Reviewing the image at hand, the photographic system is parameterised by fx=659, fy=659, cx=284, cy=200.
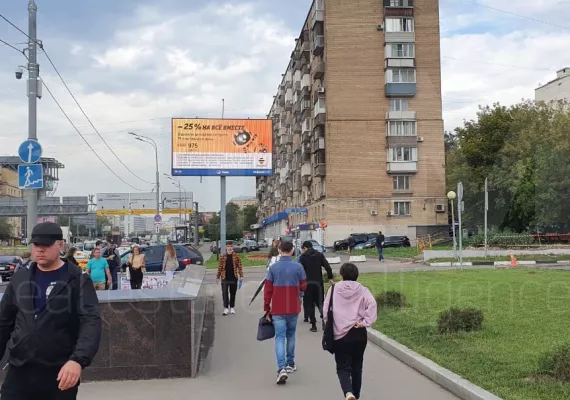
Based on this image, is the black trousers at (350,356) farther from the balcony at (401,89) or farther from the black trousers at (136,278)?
the balcony at (401,89)

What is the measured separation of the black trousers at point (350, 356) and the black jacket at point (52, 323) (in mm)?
3008

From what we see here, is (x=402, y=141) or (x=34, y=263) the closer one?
(x=34, y=263)

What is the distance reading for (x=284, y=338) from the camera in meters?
8.25

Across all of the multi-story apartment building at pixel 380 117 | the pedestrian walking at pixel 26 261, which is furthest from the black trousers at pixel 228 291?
the multi-story apartment building at pixel 380 117

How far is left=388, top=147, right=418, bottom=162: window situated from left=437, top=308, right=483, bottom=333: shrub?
4945 centimetres

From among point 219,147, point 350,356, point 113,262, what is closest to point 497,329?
point 350,356

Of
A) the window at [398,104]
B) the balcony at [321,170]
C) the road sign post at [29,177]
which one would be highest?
the window at [398,104]

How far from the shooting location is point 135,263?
55.7ft

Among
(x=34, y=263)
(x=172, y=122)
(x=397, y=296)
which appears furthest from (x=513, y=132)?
(x=34, y=263)

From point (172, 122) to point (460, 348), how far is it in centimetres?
2082

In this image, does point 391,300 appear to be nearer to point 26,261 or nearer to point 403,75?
point 26,261

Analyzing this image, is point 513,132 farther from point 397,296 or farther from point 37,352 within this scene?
point 37,352

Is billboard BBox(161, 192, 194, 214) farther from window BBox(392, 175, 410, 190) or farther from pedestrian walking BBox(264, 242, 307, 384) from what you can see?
pedestrian walking BBox(264, 242, 307, 384)

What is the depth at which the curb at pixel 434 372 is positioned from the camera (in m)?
6.58
